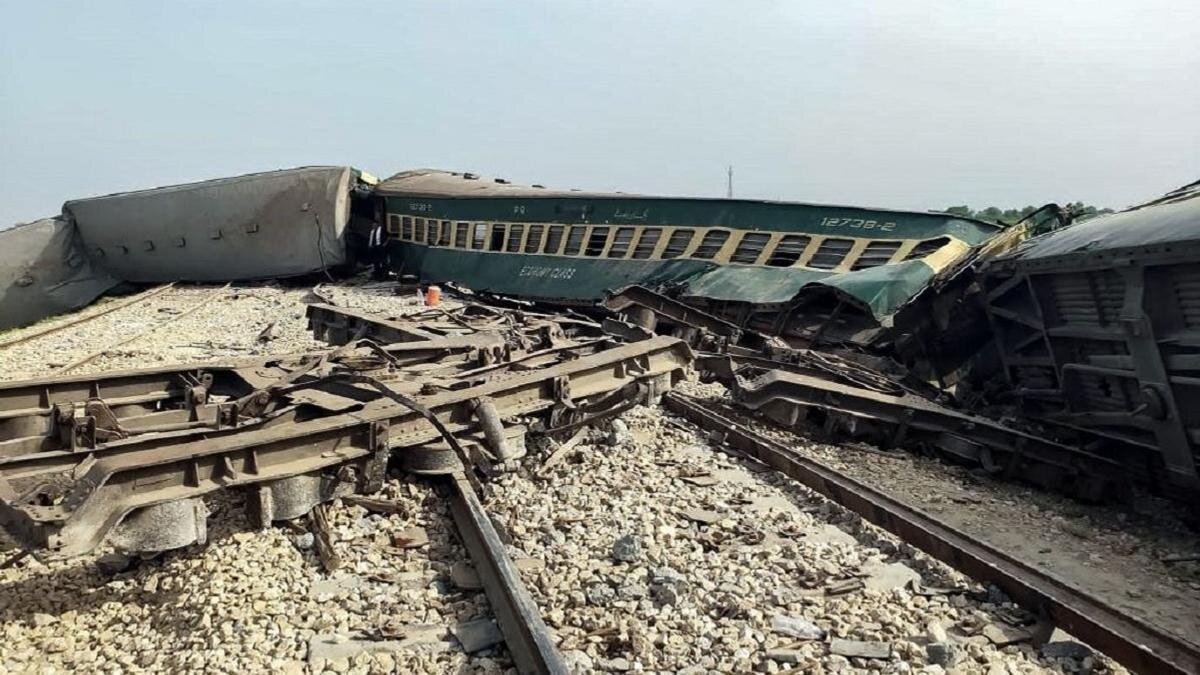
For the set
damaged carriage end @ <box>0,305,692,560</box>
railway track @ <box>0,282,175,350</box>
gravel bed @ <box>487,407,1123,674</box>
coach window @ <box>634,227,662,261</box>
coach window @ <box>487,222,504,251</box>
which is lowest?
railway track @ <box>0,282,175,350</box>

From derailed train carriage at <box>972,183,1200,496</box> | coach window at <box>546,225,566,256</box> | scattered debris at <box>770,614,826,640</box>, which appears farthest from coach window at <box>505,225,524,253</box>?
scattered debris at <box>770,614,826,640</box>

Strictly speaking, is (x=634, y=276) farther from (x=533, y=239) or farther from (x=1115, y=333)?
(x=1115, y=333)

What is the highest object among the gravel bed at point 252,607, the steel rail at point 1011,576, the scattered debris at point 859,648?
the steel rail at point 1011,576

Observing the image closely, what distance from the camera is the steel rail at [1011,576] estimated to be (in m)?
3.56

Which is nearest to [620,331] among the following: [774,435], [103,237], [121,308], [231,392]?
[774,435]

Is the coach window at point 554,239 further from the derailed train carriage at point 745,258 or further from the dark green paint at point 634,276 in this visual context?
the dark green paint at point 634,276

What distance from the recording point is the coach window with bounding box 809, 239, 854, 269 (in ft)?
39.3

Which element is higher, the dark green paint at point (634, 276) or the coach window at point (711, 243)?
the coach window at point (711, 243)

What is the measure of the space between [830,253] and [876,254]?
79 centimetres

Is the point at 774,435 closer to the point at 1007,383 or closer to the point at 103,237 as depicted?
the point at 1007,383

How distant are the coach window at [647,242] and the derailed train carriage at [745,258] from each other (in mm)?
28

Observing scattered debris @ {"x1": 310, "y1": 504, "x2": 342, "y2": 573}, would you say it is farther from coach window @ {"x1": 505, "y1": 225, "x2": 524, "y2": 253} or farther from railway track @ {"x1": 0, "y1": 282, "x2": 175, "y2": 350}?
coach window @ {"x1": 505, "y1": 225, "x2": 524, "y2": 253}

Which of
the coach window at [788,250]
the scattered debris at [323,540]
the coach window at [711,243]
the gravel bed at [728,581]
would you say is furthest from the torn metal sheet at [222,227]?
the scattered debris at [323,540]

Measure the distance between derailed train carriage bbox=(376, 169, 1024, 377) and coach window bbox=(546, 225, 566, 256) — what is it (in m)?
0.04
